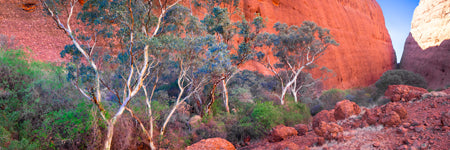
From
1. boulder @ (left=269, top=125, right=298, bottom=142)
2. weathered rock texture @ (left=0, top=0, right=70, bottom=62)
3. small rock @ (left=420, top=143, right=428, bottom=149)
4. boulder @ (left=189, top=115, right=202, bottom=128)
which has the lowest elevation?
boulder @ (left=269, top=125, right=298, bottom=142)

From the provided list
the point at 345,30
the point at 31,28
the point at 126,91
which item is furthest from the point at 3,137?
the point at 345,30

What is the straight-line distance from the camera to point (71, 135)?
6.98 meters

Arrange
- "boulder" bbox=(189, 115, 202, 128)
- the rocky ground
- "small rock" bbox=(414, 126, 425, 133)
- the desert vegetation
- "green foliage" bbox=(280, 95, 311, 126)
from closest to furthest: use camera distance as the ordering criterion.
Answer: the rocky ground < "small rock" bbox=(414, 126, 425, 133) < the desert vegetation < "boulder" bbox=(189, 115, 202, 128) < "green foliage" bbox=(280, 95, 311, 126)

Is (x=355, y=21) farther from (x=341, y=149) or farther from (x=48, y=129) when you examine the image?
(x=48, y=129)

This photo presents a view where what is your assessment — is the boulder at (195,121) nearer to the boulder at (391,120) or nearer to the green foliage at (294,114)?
the green foliage at (294,114)

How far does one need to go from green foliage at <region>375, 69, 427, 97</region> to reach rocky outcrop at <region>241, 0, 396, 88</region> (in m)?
6.87

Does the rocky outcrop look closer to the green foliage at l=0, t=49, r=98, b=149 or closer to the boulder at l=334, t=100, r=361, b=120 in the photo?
the boulder at l=334, t=100, r=361, b=120

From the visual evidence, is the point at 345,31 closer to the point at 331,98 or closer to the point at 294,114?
the point at 331,98

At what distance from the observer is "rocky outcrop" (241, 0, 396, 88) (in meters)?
29.3

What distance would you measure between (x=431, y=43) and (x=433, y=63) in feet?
10.5

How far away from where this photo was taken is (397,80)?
20.7 meters

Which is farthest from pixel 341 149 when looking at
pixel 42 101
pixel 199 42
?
pixel 42 101

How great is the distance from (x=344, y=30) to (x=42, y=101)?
36996 millimetres

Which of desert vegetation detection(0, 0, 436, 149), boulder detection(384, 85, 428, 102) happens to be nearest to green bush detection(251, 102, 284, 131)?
desert vegetation detection(0, 0, 436, 149)
